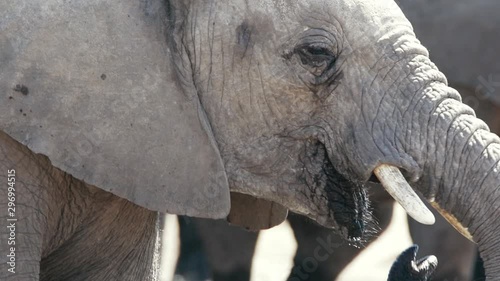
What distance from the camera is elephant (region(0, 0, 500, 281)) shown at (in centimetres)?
354

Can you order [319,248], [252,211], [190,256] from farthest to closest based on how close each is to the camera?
[190,256] < [319,248] < [252,211]

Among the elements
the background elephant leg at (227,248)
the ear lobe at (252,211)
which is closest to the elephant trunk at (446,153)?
the ear lobe at (252,211)

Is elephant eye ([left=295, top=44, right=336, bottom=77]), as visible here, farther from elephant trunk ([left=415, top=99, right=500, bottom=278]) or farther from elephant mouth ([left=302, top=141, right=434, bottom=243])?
elephant trunk ([left=415, top=99, right=500, bottom=278])

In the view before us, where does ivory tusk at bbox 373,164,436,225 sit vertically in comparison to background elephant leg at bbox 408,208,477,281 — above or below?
above

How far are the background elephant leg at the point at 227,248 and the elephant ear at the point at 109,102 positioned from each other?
10.2ft

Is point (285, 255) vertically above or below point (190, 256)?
below

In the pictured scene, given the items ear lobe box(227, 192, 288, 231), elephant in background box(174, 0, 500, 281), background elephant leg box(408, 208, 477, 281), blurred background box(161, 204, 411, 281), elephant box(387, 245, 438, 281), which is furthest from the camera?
blurred background box(161, 204, 411, 281)

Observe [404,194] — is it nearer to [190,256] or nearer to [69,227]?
[69,227]

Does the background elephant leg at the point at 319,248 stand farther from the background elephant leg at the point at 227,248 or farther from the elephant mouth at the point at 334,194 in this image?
the elephant mouth at the point at 334,194

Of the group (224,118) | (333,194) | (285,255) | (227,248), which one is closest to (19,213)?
(224,118)

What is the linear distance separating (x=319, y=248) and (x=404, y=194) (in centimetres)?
318

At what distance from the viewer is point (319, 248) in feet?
22.1

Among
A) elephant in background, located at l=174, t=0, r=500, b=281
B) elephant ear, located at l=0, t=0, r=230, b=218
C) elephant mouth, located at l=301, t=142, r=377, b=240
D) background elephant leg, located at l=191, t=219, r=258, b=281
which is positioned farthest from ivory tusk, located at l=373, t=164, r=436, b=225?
background elephant leg, located at l=191, t=219, r=258, b=281

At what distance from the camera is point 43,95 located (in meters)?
3.52
